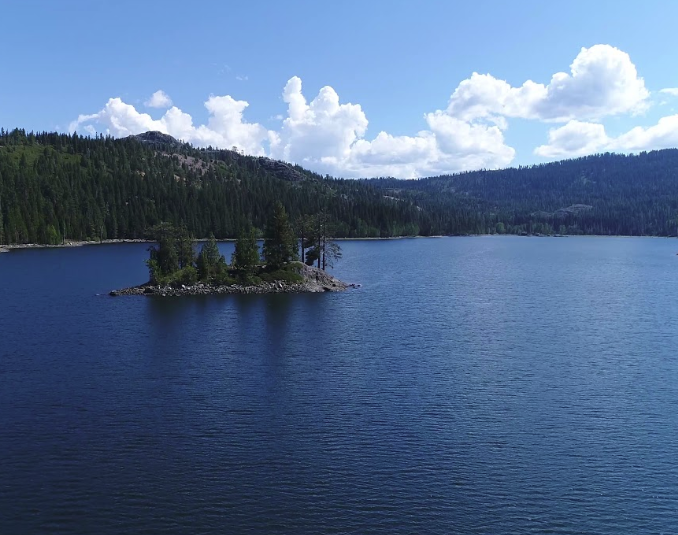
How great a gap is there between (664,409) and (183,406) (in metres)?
46.8

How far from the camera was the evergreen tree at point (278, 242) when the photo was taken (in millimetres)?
137250

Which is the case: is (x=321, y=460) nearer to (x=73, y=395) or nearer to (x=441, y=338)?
(x=73, y=395)

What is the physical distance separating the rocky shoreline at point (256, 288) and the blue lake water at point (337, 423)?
69.1ft

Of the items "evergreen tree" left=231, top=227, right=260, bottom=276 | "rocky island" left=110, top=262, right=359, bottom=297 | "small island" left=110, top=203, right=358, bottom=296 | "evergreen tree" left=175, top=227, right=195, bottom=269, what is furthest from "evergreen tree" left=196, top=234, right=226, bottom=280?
"evergreen tree" left=231, top=227, right=260, bottom=276

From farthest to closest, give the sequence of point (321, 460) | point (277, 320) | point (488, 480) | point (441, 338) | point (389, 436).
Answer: point (277, 320) < point (441, 338) < point (389, 436) < point (321, 460) < point (488, 480)

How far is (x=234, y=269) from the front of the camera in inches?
5487

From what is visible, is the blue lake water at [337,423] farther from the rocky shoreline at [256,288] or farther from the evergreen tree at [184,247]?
the evergreen tree at [184,247]

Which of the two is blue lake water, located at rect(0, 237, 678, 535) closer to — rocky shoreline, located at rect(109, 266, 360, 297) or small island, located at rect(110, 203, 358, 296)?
rocky shoreline, located at rect(109, 266, 360, 297)

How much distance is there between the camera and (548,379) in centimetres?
6675

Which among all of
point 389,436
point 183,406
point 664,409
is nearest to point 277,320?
point 183,406

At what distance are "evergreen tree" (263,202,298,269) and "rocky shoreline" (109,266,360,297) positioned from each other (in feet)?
18.6

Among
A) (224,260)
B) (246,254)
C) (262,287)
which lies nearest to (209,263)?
(224,260)

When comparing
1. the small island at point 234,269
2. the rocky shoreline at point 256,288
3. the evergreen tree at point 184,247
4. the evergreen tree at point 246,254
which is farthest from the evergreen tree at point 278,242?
the evergreen tree at point 184,247

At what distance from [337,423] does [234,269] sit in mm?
90796
